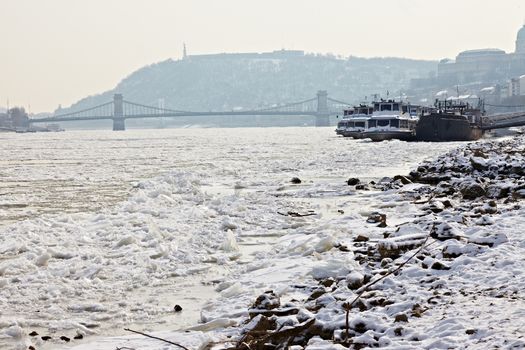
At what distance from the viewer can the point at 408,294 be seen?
6.95 m

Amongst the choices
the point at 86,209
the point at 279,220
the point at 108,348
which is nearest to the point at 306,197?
the point at 279,220

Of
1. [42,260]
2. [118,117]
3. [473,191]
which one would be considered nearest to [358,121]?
[473,191]

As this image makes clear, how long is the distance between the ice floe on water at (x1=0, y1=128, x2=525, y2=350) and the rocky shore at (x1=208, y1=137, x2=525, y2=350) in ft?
0.07

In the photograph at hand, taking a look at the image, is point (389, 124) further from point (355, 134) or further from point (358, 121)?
point (358, 121)

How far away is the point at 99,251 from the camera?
10.7m

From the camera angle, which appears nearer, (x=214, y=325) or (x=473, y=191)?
(x=214, y=325)

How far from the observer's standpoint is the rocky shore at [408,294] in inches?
225

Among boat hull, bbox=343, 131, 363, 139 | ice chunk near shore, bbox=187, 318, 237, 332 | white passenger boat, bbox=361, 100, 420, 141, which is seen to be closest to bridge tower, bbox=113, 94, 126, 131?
boat hull, bbox=343, 131, 363, 139

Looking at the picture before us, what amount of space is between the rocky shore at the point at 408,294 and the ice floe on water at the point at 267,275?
0.07ft

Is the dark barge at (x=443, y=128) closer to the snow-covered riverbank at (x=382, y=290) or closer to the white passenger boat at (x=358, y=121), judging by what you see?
the white passenger boat at (x=358, y=121)

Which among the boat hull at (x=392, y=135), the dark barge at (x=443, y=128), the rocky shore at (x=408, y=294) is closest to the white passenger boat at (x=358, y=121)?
the boat hull at (x=392, y=135)

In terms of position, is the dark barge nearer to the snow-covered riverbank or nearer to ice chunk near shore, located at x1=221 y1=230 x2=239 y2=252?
the snow-covered riverbank

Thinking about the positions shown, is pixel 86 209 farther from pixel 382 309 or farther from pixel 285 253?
pixel 382 309

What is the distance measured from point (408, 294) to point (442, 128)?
6598 centimetres
